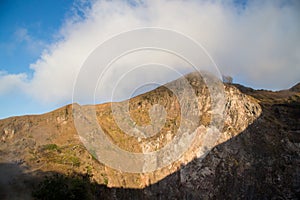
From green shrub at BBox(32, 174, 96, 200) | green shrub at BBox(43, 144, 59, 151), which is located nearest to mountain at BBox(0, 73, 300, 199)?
green shrub at BBox(43, 144, 59, 151)

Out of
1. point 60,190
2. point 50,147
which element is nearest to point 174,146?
point 50,147

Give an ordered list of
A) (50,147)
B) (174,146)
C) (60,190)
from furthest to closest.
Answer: (174,146) < (50,147) < (60,190)

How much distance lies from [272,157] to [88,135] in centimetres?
4537

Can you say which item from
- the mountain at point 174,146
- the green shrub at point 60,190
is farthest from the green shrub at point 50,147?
the green shrub at point 60,190

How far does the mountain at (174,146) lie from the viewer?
41.0 m

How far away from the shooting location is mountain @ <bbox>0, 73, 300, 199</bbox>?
41.0 metres

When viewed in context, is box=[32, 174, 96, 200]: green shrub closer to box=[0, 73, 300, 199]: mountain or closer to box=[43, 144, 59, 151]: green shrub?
box=[0, 73, 300, 199]: mountain

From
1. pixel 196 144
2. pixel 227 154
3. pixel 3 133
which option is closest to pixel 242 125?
pixel 227 154

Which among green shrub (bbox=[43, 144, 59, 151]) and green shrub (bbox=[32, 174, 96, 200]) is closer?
green shrub (bbox=[32, 174, 96, 200])

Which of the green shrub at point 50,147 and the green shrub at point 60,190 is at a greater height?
the green shrub at point 50,147

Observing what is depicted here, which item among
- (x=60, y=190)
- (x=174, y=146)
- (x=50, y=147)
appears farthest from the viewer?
(x=174, y=146)

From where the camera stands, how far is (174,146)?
65375mm

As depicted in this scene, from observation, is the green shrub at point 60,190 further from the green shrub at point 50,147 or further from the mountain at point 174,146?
the green shrub at point 50,147

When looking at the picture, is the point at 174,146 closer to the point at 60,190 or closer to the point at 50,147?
the point at 50,147
